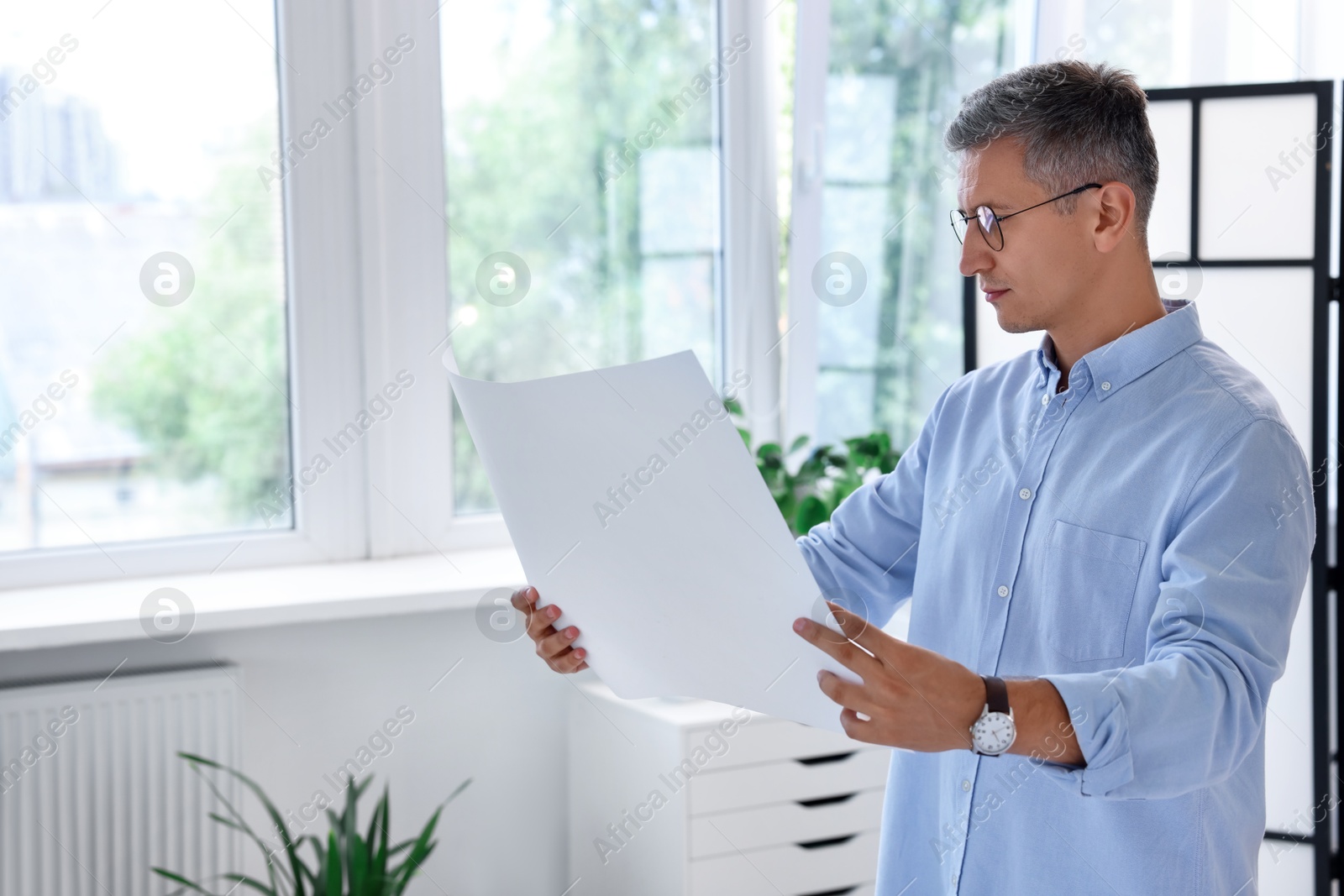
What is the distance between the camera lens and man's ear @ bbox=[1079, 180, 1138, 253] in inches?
46.5

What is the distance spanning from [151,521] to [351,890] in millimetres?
860

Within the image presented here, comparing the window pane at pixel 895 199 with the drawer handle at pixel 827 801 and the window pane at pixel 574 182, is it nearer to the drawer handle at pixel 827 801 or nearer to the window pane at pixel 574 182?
the window pane at pixel 574 182

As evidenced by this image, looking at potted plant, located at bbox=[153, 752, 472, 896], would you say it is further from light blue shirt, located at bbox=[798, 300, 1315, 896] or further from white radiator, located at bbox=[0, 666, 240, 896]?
light blue shirt, located at bbox=[798, 300, 1315, 896]

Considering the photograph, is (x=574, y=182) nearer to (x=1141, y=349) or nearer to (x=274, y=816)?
(x=274, y=816)

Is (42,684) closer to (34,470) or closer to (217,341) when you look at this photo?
(34,470)

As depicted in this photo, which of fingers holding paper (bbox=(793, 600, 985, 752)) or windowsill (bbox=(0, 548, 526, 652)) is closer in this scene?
fingers holding paper (bbox=(793, 600, 985, 752))

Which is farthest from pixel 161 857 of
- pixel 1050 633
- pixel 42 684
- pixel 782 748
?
pixel 1050 633

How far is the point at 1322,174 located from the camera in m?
2.11

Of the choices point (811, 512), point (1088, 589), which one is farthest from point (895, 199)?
point (1088, 589)

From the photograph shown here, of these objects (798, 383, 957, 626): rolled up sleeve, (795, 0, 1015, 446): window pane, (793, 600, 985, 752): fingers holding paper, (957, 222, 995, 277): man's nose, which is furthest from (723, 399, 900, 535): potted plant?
(793, 600, 985, 752): fingers holding paper

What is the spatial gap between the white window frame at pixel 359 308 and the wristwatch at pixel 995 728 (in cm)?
175

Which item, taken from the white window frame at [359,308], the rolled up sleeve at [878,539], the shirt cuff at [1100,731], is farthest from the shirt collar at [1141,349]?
the white window frame at [359,308]

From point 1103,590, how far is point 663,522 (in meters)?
0.47

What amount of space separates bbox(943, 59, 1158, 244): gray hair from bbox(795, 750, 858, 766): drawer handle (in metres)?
1.31
